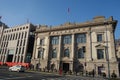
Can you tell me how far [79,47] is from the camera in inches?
1666

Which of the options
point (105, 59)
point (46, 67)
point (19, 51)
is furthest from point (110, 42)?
point (19, 51)

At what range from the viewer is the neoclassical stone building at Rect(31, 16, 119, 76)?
3722cm

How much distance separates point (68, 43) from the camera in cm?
4494

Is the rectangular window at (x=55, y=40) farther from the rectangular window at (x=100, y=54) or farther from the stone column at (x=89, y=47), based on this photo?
the rectangular window at (x=100, y=54)

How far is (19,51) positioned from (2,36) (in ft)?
61.0

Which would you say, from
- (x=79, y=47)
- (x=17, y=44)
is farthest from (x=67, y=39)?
(x=17, y=44)

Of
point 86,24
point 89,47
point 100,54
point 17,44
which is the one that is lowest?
point 100,54

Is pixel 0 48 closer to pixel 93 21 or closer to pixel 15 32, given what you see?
pixel 15 32

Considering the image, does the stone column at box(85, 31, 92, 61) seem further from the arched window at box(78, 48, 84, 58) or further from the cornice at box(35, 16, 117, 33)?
the cornice at box(35, 16, 117, 33)

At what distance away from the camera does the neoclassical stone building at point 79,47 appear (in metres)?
37.2

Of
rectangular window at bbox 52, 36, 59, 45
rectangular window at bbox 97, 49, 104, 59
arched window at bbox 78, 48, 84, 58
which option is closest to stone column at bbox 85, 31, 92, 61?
arched window at bbox 78, 48, 84, 58

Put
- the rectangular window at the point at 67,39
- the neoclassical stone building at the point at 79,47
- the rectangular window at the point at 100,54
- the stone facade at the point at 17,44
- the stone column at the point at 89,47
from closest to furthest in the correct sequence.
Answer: the neoclassical stone building at the point at 79,47 → the rectangular window at the point at 100,54 → the stone column at the point at 89,47 → the rectangular window at the point at 67,39 → the stone facade at the point at 17,44

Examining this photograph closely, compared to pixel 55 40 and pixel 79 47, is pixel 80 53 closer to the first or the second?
pixel 79 47

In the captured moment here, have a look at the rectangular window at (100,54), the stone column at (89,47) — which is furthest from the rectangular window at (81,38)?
the rectangular window at (100,54)
